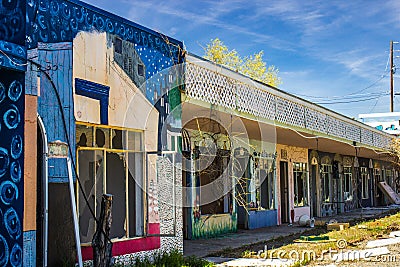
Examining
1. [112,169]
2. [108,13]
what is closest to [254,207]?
[112,169]

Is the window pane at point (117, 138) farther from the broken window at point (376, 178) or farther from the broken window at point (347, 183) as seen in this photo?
the broken window at point (376, 178)

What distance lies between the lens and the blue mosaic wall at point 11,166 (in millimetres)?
6426

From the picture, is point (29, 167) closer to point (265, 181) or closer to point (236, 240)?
point (236, 240)

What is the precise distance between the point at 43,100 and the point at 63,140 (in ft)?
2.22

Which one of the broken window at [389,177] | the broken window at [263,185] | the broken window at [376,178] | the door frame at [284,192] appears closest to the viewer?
the broken window at [263,185]

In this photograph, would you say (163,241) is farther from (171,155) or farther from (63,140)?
(63,140)

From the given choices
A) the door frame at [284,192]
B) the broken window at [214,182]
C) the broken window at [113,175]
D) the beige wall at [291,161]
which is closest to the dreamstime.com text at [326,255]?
the broken window at [113,175]

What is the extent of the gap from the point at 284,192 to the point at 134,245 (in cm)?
1168

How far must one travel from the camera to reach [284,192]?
2039cm

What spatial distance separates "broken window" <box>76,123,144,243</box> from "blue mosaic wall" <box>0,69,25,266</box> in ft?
6.15

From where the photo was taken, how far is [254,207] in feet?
58.5

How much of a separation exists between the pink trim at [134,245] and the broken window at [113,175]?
0.17 meters

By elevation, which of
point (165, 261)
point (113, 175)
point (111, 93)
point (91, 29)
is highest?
point (91, 29)

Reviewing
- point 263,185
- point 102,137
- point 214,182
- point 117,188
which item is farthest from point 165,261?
point 263,185
